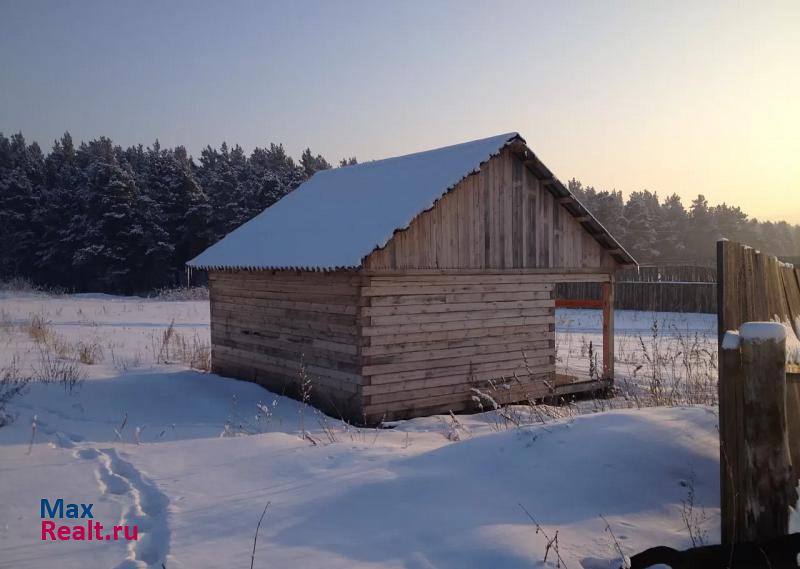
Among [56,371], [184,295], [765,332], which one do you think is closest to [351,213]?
[56,371]

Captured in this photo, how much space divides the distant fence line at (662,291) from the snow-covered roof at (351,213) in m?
18.3

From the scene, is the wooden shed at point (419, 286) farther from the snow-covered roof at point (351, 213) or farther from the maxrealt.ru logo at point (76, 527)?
the maxrealt.ru logo at point (76, 527)

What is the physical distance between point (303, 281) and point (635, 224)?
57.8 m

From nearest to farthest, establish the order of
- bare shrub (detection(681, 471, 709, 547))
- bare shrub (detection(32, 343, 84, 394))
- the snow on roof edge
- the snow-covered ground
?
bare shrub (detection(681, 471, 709, 547)) < the snow-covered ground < the snow on roof edge < bare shrub (detection(32, 343, 84, 394))

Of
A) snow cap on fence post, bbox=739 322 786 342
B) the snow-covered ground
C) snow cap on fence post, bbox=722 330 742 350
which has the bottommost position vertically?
the snow-covered ground

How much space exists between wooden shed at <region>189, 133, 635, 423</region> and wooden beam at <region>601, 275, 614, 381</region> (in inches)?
1.3

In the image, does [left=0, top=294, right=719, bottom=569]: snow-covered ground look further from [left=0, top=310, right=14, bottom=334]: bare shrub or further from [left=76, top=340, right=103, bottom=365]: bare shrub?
[left=0, top=310, right=14, bottom=334]: bare shrub

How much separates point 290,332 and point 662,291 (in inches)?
1108

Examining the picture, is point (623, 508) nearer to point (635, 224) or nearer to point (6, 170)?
point (635, 224)

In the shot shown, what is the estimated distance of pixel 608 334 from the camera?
1426cm

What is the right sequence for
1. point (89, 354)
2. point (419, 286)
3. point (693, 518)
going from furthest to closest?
1. point (89, 354)
2. point (419, 286)
3. point (693, 518)

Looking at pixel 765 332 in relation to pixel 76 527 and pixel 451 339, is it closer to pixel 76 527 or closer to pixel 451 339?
pixel 76 527

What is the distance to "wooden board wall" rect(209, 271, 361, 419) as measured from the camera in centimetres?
1074

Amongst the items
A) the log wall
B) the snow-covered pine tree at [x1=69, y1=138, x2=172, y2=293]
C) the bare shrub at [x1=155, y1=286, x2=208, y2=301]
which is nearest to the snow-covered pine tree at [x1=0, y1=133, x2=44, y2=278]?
the snow-covered pine tree at [x1=69, y1=138, x2=172, y2=293]
